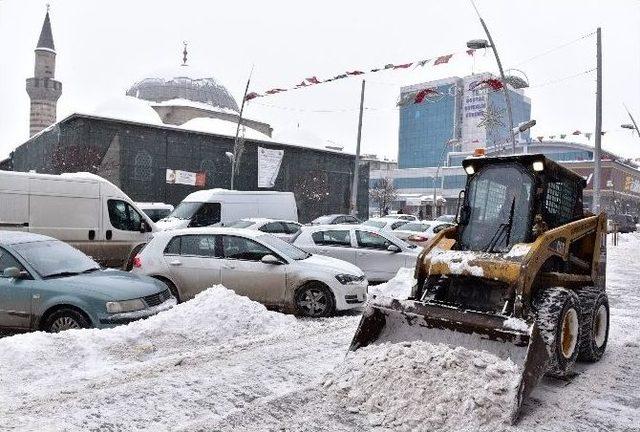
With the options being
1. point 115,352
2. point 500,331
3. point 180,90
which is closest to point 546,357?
point 500,331

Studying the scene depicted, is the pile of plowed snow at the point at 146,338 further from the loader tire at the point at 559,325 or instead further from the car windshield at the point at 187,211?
the car windshield at the point at 187,211

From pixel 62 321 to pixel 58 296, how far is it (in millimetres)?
→ 343

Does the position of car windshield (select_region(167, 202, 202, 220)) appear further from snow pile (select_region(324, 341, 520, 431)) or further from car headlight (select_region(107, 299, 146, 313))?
snow pile (select_region(324, 341, 520, 431))

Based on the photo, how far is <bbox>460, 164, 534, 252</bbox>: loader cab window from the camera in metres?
6.50

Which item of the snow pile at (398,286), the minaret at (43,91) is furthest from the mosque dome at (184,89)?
the snow pile at (398,286)

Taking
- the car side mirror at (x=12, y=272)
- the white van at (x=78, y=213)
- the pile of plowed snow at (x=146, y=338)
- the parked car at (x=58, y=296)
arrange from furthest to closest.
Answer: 1. the white van at (x=78, y=213)
2. the car side mirror at (x=12, y=272)
3. the parked car at (x=58, y=296)
4. the pile of plowed snow at (x=146, y=338)

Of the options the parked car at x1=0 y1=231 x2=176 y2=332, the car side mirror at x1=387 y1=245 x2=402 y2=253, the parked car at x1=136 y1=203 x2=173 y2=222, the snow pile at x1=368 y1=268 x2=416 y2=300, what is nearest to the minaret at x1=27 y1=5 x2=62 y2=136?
the parked car at x1=136 y1=203 x2=173 y2=222

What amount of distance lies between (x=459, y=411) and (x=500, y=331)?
3.01ft

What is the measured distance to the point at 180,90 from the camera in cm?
6131

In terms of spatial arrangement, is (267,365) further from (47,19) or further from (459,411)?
(47,19)

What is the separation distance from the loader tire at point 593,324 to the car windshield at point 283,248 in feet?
15.4

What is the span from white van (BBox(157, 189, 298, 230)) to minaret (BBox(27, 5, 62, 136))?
57.6 metres

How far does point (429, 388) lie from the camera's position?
5.08 meters

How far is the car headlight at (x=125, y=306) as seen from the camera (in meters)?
7.14
